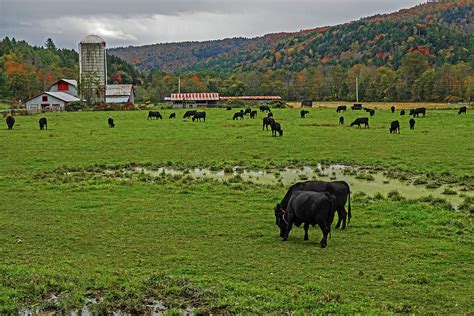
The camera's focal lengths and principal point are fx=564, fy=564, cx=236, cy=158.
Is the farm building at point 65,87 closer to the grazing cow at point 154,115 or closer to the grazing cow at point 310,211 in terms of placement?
the grazing cow at point 154,115

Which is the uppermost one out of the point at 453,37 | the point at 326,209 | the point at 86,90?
the point at 453,37

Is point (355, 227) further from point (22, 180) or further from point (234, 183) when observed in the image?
point (22, 180)

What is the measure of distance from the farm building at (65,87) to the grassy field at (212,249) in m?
85.0

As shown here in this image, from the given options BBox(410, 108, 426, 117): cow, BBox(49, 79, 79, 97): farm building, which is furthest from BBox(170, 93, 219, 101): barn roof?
BBox(410, 108, 426, 117): cow

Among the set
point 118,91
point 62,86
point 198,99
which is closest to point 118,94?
point 118,91

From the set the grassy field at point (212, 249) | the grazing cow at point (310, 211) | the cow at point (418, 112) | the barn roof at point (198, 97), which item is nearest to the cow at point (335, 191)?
the grassy field at point (212, 249)

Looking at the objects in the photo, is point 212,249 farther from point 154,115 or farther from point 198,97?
point 198,97

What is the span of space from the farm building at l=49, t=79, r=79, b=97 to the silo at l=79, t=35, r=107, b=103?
12.2 ft

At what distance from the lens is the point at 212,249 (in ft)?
38.2

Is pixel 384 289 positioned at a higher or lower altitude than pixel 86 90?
lower

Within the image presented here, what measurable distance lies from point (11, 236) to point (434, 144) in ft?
82.4

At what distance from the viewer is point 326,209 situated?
11.8 metres

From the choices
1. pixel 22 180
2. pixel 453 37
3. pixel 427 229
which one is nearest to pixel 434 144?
pixel 427 229

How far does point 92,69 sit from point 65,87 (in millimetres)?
6357
